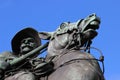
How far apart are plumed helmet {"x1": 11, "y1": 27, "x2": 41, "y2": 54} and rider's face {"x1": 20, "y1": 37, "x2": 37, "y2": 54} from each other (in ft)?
0.28

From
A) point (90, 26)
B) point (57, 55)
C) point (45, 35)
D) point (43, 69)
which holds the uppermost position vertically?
point (45, 35)

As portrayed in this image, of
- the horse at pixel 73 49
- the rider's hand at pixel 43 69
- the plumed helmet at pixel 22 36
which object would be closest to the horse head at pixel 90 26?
the horse at pixel 73 49

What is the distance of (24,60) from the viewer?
45.0 ft

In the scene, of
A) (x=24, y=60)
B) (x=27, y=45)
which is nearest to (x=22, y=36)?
(x=27, y=45)

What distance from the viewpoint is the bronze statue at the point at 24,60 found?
1317cm

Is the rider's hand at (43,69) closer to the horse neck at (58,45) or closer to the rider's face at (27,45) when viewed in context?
the horse neck at (58,45)

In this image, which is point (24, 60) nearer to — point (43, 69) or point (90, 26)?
point (43, 69)

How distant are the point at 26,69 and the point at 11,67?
1.10 feet

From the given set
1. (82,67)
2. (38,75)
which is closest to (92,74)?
(82,67)

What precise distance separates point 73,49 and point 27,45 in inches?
39.5

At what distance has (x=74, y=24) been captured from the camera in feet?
44.8

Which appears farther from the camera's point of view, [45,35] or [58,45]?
[45,35]

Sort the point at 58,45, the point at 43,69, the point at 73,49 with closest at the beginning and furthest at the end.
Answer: the point at 43,69, the point at 73,49, the point at 58,45

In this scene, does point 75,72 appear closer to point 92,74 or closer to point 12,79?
point 92,74
